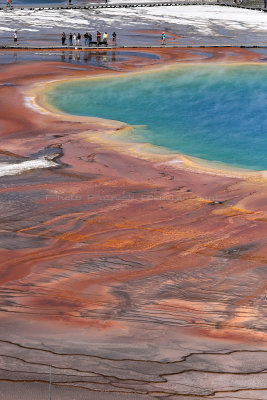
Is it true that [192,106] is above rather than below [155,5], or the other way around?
below

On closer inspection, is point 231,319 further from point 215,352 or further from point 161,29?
point 161,29

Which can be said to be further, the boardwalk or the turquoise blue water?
the boardwalk

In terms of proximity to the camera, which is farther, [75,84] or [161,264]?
[75,84]

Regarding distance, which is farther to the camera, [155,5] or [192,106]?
[155,5]

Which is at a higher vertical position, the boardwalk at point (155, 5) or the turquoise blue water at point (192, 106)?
the boardwalk at point (155, 5)

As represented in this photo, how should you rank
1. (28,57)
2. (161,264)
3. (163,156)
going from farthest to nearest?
(28,57) < (163,156) < (161,264)

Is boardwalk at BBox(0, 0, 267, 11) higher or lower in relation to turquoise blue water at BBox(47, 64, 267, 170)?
higher

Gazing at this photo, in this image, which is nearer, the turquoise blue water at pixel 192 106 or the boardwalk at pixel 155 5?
the turquoise blue water at pixel 192 106

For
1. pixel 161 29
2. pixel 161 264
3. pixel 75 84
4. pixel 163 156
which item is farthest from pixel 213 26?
pixel 161 264
